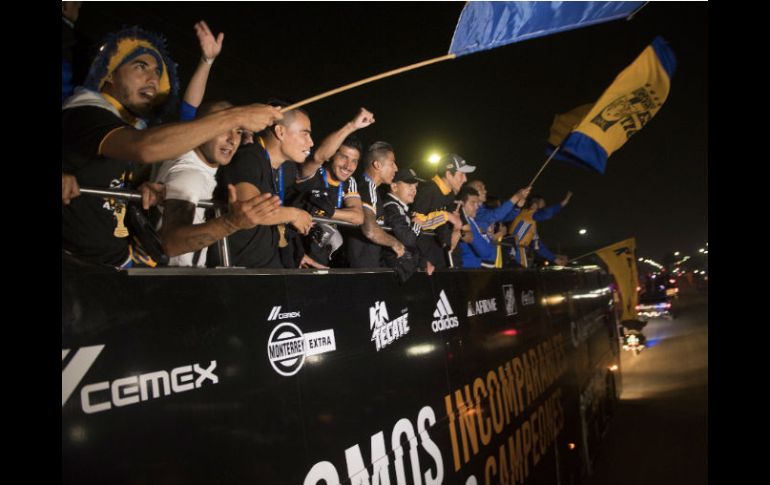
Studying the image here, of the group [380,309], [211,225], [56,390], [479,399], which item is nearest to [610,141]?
[479,399]

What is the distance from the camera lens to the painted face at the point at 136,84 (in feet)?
7.66

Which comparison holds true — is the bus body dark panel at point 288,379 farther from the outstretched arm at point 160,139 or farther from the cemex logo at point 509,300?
the outstretched arm at point 160,139

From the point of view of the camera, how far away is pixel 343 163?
13.2ft

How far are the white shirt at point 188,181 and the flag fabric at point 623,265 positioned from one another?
12581 millimetres

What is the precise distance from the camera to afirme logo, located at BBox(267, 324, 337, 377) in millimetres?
2221

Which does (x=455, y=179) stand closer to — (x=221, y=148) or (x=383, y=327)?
(x=383, y=327)

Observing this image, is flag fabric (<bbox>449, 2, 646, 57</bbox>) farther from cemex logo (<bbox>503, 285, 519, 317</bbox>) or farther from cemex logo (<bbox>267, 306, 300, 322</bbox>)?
cemex logo (<bbox>503, 285, 519, 317</bbox>)

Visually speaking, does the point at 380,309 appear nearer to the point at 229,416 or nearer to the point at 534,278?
the point at 229,416

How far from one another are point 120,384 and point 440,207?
4.11m

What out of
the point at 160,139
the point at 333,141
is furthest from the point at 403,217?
the point at 160,139

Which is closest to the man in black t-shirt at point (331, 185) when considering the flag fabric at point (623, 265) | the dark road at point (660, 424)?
the dark road at point (660, 424)

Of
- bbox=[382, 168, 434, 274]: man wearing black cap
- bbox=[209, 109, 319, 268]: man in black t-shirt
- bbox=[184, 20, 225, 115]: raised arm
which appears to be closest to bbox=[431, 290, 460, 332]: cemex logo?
bbox=[382, 168, 434, 274]: man wearing black cap

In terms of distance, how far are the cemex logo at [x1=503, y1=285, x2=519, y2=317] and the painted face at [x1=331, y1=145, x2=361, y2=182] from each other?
226cm

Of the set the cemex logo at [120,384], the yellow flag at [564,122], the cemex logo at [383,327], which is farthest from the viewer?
the yellow flag at [564,122]
